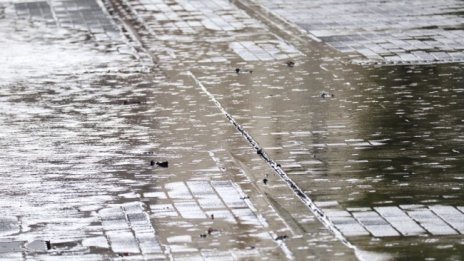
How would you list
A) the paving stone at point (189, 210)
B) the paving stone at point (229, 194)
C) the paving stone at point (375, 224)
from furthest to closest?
the paving stone at point (229, 194), the paving stone at point (189, 210), the paving stone at point (375, 224)

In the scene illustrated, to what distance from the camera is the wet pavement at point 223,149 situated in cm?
851

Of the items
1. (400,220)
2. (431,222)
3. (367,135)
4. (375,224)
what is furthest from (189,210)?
(367,135)

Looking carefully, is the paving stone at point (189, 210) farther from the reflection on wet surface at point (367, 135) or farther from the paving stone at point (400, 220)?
the paving stone at point (400, 220)

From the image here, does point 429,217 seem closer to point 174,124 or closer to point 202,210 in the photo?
point 202,210

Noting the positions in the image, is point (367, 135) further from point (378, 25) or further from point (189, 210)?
point (378, 25)

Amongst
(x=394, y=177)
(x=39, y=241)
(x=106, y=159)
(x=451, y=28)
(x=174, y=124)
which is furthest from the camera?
(x=451, y=28)

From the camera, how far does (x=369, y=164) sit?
10.7m

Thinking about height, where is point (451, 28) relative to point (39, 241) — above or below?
below

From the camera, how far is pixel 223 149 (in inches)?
453

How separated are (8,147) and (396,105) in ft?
13.4

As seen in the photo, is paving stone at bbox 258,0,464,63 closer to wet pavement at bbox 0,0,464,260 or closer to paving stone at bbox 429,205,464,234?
wet pavement at bbox 0,0,464,260

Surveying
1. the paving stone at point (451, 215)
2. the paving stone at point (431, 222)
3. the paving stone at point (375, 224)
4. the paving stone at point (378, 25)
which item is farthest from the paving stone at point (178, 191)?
the paving stone at point (378, 25)

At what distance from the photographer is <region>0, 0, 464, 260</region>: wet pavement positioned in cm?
851

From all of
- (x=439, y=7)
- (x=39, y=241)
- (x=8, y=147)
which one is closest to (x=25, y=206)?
(x=39, y=241)
